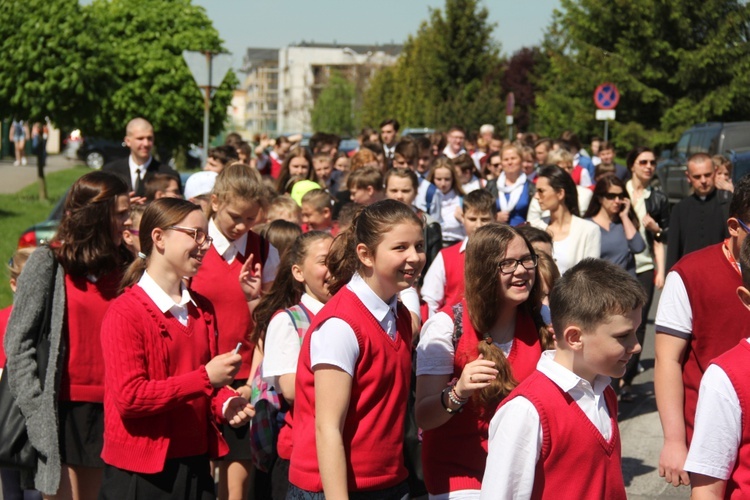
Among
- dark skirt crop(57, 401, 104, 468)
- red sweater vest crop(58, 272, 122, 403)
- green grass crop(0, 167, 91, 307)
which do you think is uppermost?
red sweater vest crop(58, 272, 122, 403)

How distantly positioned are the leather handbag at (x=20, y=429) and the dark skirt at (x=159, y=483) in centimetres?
61

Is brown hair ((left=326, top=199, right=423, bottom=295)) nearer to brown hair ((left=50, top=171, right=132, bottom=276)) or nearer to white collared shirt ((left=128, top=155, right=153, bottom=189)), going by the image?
brown hair ((left=50, top=171, right=132, bottom=276))

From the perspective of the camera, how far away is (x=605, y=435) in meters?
3.25

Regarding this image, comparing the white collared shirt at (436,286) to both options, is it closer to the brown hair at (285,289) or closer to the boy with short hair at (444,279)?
the boy with short hair at (444,279)

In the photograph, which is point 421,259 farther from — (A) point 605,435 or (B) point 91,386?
(B) point 91,386

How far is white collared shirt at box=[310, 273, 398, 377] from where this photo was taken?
3523 millimetres

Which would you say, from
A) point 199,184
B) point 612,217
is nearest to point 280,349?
point 199,184

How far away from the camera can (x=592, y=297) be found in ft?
10.8

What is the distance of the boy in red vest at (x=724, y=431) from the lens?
10.2 ft

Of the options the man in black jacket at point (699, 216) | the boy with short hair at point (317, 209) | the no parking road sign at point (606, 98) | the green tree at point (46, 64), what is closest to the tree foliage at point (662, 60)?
the no parking road sign at point (606, 98)

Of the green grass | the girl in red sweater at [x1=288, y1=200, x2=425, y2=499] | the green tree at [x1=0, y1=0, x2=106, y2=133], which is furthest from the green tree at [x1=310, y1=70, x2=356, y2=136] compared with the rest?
the girl in red sweater at [x1=288, y1=200, x2=425, y2=499]

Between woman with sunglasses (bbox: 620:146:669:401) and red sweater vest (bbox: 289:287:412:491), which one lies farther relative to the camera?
woman with sunglasses (bbox: 620:146:669:401)

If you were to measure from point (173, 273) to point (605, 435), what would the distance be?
1905 millimetres

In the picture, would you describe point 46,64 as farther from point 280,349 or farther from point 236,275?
point 280,349
